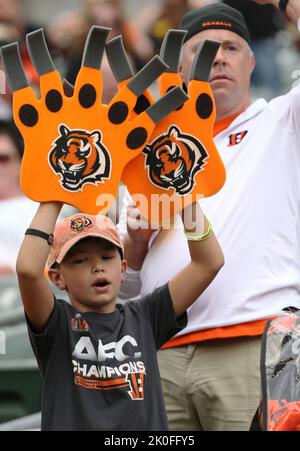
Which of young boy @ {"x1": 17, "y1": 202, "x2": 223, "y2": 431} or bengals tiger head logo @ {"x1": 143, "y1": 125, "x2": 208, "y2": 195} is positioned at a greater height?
bengals tiger head logo @ {"x1": 143, "y1": 125, "x2": 208, "y2": 195}

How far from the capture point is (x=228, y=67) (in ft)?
11.2

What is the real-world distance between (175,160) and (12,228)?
7.92 ft

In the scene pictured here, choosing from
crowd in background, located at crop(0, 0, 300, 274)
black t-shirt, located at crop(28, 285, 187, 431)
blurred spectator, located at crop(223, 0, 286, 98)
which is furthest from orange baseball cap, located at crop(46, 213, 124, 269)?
blurred spectator, located at crop(223, 0, 286, 98)

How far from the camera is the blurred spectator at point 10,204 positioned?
5.04 meters

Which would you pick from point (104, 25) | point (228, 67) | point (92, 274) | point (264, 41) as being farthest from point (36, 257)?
point (264, 41)

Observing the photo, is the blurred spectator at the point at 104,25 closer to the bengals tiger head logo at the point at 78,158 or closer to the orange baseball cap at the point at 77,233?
the orange baseball cap at the point at 77,233

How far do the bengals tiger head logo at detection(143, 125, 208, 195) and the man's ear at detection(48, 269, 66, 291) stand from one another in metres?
0.43

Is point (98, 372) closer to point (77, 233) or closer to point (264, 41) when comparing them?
point (77, 233)

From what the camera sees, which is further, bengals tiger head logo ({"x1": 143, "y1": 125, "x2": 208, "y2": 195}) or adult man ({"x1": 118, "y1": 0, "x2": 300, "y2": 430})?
adult man ({"x1": 118, "y1": 0, "x2": 300, "y2": 430})

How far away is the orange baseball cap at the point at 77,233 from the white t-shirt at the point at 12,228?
203 cm

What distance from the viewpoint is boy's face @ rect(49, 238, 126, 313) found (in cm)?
289

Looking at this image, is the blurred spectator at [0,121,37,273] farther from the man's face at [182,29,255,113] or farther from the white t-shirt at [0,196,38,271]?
the man's face at [182,29,255,113]

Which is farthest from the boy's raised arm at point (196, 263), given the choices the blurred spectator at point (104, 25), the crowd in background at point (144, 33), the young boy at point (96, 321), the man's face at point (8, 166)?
the blurred spectator at point (104, 25)
